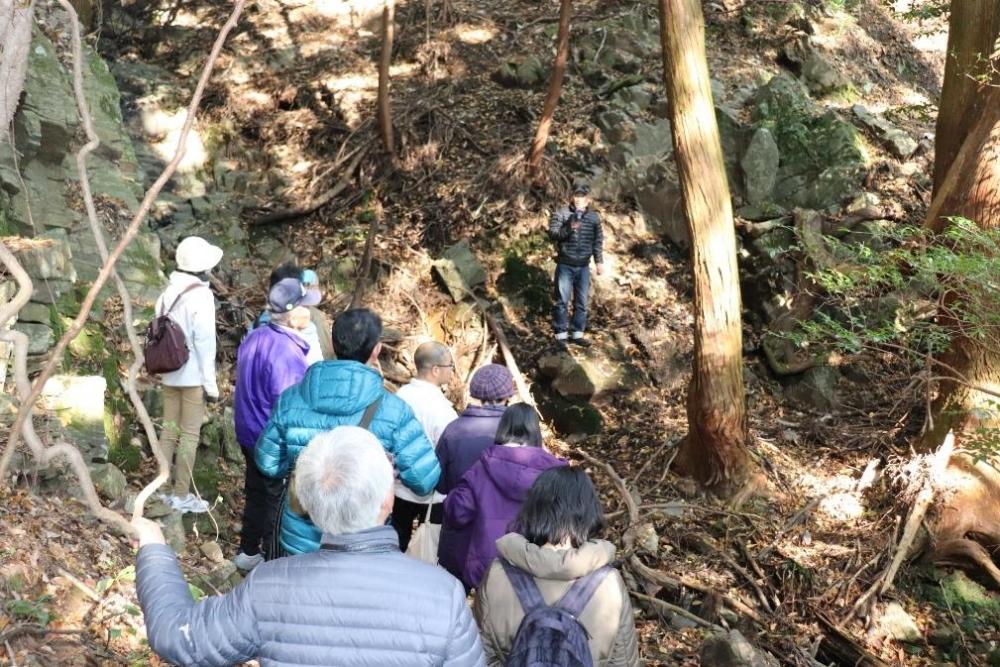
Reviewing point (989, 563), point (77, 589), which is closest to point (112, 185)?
point (77, 589)

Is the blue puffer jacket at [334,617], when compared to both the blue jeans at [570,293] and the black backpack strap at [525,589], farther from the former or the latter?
the blue jeans at [570,293]

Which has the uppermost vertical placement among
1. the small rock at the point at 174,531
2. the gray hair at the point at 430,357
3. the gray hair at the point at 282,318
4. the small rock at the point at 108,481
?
the gray hair at the point at 282,318

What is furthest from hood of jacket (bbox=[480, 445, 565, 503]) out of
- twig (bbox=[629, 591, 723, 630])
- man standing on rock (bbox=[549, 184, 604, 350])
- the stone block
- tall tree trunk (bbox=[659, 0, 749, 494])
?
man standing on rock (bbox=[549, 184, 604, 350])

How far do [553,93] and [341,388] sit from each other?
29.6ft

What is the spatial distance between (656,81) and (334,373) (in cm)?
1094

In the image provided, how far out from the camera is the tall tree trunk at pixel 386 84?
1315cm

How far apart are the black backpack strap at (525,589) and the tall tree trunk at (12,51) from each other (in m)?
4.73

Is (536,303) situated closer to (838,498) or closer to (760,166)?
(760,166)

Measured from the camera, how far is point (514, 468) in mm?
3957

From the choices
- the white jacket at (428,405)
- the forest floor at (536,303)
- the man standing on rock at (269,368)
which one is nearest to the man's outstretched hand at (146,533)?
the forest floor at (536,303)

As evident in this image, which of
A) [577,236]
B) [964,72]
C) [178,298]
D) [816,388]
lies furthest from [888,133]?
[178,298]

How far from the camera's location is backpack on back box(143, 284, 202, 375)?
5.61 metres

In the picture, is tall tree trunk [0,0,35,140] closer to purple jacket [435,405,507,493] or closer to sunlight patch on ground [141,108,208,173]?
purple jacket [435,405,507,493]

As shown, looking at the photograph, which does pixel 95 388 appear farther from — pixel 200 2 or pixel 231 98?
pixel 200 2
